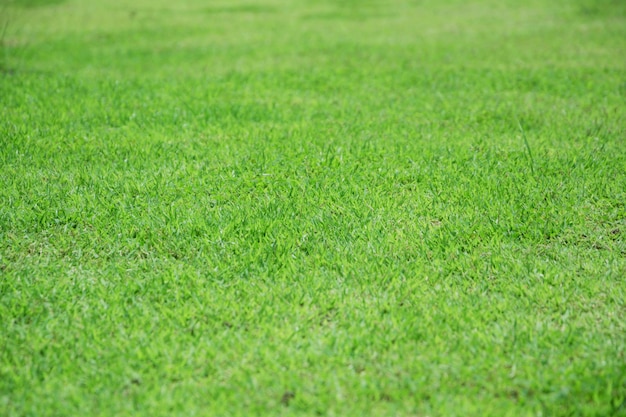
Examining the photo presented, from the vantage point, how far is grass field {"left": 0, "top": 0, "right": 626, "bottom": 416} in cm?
238

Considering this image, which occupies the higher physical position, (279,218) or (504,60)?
(504,60)

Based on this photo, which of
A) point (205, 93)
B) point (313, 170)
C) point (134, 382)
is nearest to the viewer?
point (134, 382)

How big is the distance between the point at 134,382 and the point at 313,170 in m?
2.07

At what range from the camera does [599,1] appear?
11328 mm

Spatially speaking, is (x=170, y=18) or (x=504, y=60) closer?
(x=504, y=60)

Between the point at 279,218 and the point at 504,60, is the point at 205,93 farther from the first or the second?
the point at 504,60

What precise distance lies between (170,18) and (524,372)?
9.63 meters

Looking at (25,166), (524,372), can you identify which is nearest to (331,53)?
(25,166)

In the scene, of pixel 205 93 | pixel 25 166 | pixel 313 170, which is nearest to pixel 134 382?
pixel 313 170

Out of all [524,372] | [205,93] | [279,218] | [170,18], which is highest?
[170,18]

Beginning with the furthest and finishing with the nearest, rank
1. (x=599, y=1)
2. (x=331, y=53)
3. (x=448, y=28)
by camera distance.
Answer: (x=599, y=1)
(x=448, y=28)
(x=331, y=53)

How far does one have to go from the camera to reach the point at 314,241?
3320 millimetres

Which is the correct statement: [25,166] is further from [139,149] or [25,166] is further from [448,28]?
[448,28]

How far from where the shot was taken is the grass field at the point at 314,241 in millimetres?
2381
